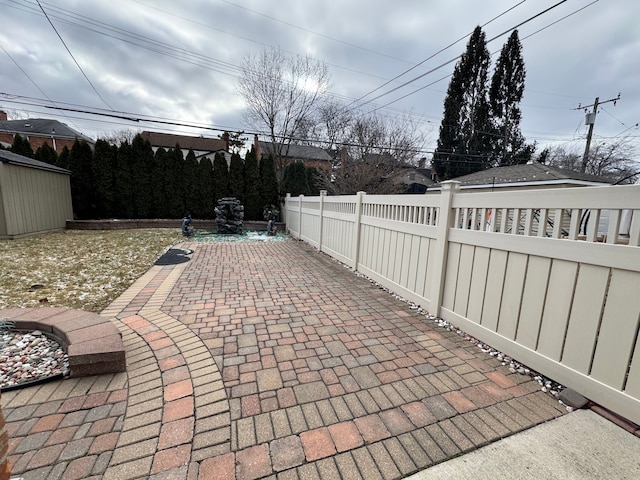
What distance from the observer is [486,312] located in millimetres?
2553

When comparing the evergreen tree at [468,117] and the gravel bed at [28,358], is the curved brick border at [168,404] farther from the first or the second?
the evergreen tree at [468,117]

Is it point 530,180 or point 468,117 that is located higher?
point 468,117

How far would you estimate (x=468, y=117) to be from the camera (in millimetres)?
24250

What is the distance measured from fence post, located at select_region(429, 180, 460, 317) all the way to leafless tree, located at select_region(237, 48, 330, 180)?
13.1 metres

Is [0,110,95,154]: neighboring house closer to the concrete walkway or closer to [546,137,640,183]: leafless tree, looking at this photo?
the concrete walkway

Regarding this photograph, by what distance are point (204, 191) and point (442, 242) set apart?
11.4 metres

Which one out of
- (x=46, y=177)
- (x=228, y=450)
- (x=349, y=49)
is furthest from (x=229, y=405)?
(x=349, y=49)

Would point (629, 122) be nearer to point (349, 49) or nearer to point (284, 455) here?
point (349, 49)

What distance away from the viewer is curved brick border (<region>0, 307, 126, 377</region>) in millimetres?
1913

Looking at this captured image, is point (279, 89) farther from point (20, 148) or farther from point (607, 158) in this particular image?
point (607, 158)

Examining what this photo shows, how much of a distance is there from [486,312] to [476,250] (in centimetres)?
57

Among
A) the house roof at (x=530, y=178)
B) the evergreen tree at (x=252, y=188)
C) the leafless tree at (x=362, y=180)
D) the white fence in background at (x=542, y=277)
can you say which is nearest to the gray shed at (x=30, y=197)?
the evergreen tree at (x=252, y=188)

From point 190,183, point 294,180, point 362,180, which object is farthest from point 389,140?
point 190,183

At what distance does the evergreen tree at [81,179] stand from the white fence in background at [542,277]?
12.4 meters
